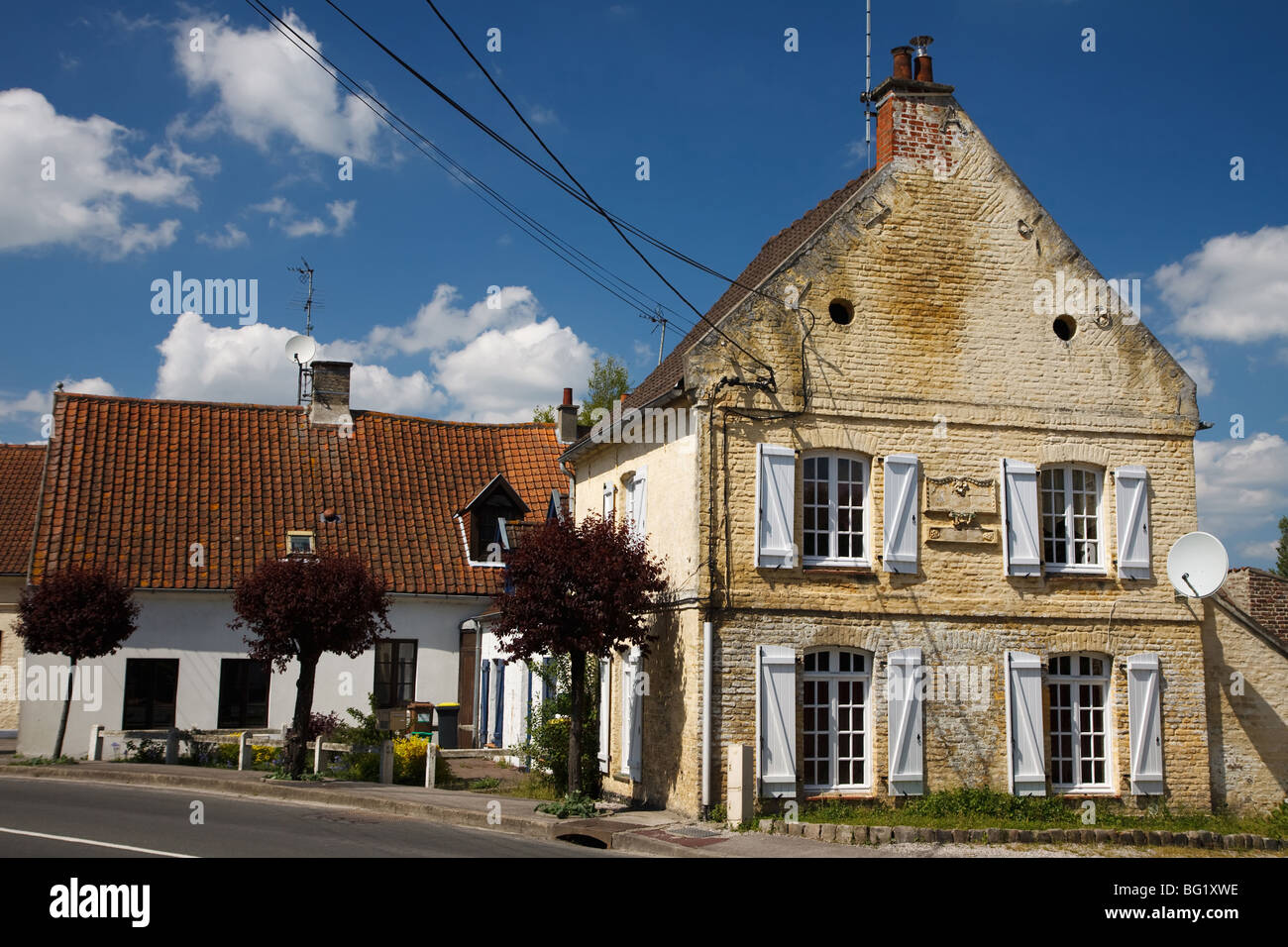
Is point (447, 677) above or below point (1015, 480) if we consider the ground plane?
below

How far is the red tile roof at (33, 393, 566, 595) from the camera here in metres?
23.0

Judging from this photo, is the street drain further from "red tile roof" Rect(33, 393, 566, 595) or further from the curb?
"red tile roof" Rect(33, 393, 566, 595)

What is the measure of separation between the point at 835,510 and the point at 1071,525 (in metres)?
3.75

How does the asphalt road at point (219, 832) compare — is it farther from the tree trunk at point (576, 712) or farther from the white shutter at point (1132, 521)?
the white shutter at point (1132, 521)

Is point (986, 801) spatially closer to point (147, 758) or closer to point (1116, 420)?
point (1116, 420)

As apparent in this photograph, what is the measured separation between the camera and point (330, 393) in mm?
27609

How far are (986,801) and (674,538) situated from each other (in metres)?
5.44

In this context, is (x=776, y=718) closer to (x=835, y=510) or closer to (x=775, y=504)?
(x=775, y=504)

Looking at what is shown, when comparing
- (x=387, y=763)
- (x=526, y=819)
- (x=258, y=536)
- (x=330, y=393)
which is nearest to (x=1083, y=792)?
(x=526, y=819)

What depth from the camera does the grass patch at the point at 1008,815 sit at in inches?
576

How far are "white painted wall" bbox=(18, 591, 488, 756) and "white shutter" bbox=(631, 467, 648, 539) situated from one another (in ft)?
24.4

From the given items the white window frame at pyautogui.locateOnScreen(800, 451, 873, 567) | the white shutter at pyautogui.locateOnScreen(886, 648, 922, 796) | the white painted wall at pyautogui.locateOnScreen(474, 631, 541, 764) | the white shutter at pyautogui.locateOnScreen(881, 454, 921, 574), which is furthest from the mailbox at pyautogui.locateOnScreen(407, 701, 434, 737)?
the white shutter at pyautogui.locateOnScreen(881, 454, 921, 574)

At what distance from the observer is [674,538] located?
16016 mm
